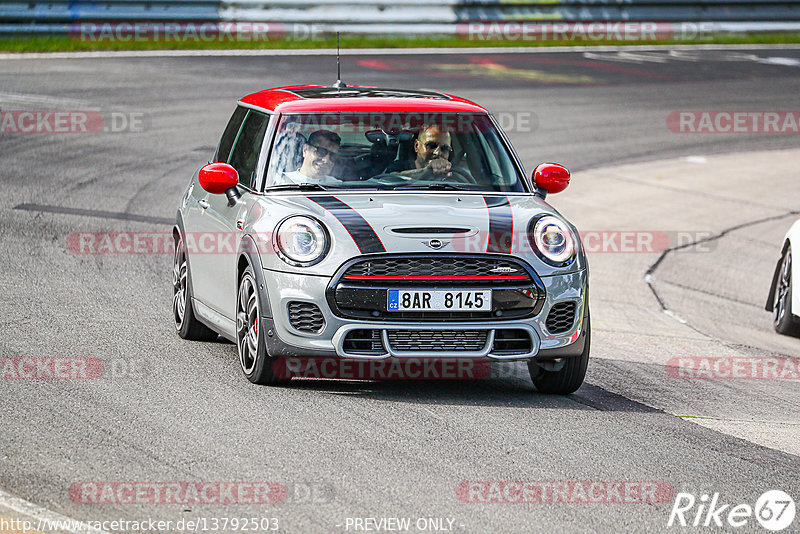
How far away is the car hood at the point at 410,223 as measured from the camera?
22.5 ft

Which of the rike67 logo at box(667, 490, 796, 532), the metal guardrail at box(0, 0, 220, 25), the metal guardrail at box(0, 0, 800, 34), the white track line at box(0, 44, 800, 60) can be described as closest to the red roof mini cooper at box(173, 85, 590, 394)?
the rike67 logo at box(667, 490, 796, 532)

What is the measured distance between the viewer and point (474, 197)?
7.61m

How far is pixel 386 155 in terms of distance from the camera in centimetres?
787

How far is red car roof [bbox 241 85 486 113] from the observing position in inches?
317

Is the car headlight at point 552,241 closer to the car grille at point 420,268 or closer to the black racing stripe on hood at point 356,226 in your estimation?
the car grille at point 420,268

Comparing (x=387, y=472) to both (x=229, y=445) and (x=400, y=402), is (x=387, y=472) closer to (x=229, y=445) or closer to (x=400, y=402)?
(x=229, y=445)

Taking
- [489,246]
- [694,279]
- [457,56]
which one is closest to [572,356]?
[489,246]

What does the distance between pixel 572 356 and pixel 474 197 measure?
3.65 feet

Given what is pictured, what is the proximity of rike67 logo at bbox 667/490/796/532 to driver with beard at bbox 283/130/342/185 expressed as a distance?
122 inches

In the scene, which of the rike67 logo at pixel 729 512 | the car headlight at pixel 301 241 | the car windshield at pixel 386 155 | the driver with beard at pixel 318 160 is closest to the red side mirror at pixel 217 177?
the car windshield at pixel 386 155

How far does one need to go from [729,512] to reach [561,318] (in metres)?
1.97

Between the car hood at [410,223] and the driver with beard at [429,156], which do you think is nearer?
the car hood at [410,223]

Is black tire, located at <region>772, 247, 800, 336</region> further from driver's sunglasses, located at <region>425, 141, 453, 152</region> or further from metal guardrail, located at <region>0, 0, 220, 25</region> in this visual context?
metal guardrail, located at <region>0, 0, 220, 25</region>

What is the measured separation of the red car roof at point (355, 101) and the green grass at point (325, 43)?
57.6 feet
